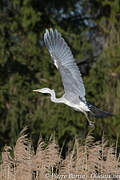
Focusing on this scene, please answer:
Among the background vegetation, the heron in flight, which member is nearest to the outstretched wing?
the heron in flight

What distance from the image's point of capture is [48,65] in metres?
11.1

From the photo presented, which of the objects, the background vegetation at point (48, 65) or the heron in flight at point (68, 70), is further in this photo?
the background vegetation at point (48, 65)

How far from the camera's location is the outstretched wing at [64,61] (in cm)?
628

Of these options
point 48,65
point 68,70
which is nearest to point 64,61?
point 68,70

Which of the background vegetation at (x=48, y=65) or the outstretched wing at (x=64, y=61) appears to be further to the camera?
the background vegetation at (x=48, y=65)

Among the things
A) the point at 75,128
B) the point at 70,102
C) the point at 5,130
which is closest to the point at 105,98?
the point at 75,128

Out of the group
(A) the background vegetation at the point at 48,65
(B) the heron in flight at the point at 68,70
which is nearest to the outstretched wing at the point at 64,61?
(B) the heron in flight at the point at 68,70

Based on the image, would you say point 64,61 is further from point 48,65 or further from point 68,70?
point 48,65

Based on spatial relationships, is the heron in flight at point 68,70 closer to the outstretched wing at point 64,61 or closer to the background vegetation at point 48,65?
the outstretched wing at point 64,61

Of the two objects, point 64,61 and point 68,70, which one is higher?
point 64,61

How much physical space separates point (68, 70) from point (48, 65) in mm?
4869

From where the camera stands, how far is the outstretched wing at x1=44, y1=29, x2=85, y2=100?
20.6 ft

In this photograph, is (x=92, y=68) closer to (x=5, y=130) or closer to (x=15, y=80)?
(x=15, y=80)

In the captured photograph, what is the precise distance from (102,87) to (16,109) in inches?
86.0
